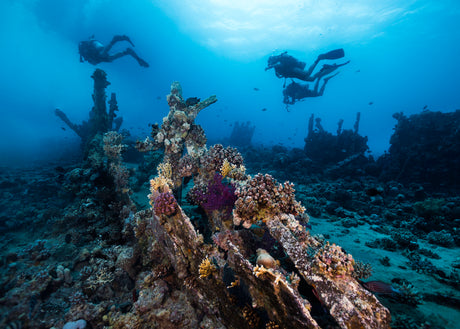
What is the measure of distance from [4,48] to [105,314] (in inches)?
4645

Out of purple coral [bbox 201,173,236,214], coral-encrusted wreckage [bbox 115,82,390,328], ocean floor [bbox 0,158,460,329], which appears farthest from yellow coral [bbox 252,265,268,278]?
ocean floor [bbox 0,158,460,329]

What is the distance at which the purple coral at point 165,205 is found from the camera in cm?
489

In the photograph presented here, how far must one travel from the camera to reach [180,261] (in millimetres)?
4871

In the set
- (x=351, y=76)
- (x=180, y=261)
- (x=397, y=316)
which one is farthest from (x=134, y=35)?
(x=351, y=76)

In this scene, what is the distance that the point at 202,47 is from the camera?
7081 cm

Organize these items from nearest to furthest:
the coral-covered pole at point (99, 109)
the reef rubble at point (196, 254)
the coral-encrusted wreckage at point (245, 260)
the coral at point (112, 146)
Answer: the coral-encrusted wreckage at point (245, 260)
the reef rubble at point (196, 254)
the coral at point (112, 146)
the coral-covered pole at point (99, 109)

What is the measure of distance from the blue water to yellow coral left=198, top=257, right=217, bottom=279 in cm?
3358

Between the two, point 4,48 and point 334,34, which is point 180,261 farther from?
point 4,48

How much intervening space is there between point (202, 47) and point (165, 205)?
8263 centimetres

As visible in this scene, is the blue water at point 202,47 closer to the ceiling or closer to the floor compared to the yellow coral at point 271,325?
closer to the ceiling

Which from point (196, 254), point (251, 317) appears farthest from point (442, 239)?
point (196, 254)

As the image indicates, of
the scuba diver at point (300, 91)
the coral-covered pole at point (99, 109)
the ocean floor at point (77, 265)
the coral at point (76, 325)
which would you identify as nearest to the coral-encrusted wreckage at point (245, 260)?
the coral at point (76, 325)

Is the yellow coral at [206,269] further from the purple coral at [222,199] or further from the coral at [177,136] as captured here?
the coral at [177,136]

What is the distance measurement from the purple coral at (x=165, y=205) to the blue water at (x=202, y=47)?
107 feet
